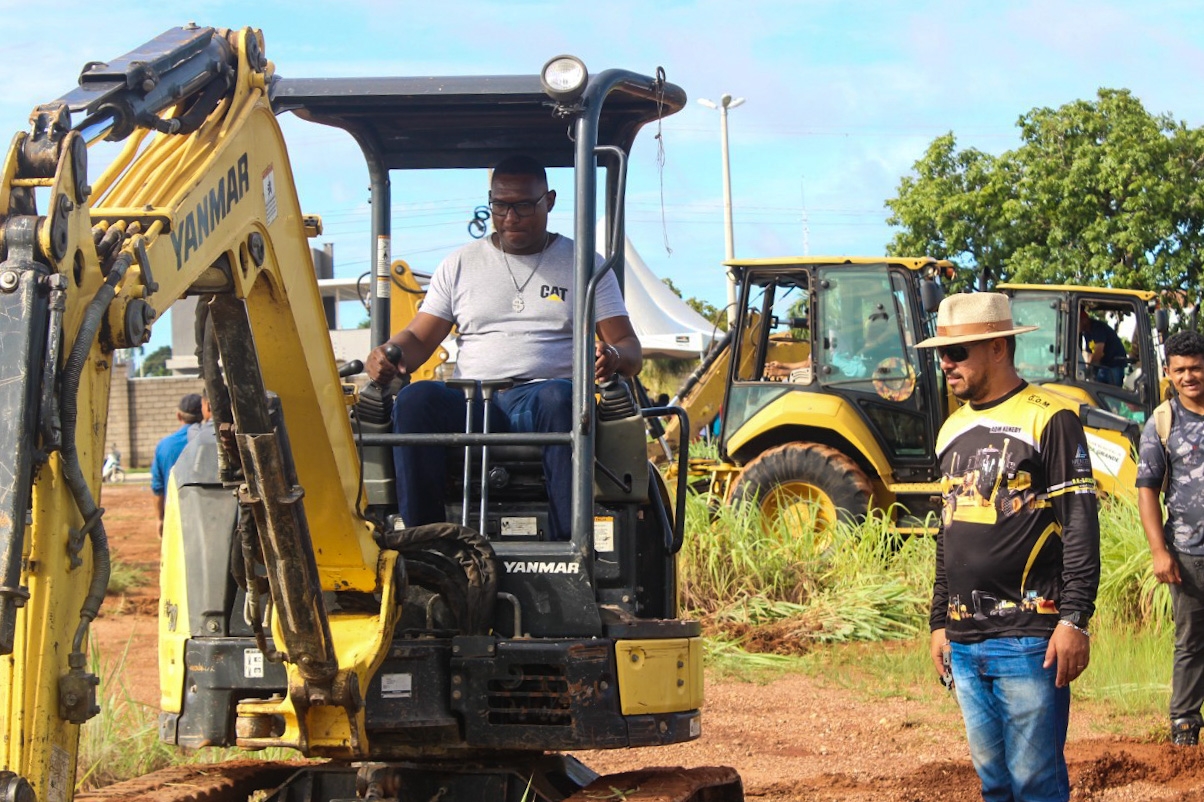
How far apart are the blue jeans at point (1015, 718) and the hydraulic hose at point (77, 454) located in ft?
8.34

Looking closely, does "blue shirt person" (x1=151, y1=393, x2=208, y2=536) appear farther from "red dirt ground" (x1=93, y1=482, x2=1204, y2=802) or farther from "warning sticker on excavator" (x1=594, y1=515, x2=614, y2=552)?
"warning sticker on excavator" (x1=594, y1=515, x2=614, y2=552)

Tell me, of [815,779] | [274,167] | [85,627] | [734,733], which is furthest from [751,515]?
[85,627]

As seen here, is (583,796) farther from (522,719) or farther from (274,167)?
(274,167)

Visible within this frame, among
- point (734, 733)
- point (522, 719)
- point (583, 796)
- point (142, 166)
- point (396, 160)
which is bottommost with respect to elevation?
point (734, 733)

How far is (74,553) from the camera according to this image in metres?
2.70

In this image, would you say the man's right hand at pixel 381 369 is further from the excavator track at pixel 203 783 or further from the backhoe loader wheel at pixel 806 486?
the backhoe loader wheel at pixel 806 486

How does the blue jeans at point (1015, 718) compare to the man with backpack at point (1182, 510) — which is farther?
the man with backpack at point (1182, 510)

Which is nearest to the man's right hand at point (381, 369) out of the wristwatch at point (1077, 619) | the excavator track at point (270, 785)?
the excavator track at point (270, 785)

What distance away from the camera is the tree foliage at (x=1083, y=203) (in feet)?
68.4

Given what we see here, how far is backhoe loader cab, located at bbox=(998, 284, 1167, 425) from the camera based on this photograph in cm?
1273

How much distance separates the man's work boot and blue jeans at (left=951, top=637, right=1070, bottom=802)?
107 inches

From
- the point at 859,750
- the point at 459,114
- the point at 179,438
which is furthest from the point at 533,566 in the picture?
the point at 179,438

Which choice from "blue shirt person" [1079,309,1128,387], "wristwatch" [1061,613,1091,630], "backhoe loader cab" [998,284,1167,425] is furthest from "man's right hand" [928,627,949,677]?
"blue shirt person" [1079,309,1128,387]

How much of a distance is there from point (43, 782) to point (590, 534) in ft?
6.93
